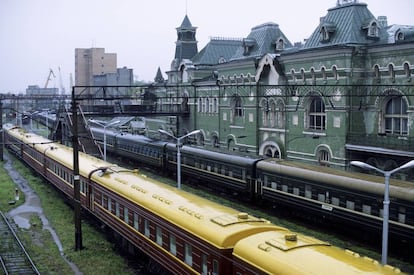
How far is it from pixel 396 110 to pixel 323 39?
860 centimetres

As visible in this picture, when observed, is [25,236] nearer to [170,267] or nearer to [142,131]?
[170,267]

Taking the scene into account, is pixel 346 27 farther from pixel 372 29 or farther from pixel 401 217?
pixel 401 217

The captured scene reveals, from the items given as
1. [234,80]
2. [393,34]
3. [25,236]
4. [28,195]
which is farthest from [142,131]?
[25,236]

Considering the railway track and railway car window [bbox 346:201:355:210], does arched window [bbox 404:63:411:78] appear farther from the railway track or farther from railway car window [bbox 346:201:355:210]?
the railway track

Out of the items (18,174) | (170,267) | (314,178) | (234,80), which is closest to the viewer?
(170,267)

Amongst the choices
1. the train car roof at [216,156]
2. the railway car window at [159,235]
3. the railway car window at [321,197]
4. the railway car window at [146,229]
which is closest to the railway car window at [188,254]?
the railway car window at [159,235]

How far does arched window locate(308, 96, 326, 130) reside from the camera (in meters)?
37.1

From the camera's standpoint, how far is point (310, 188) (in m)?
23.8

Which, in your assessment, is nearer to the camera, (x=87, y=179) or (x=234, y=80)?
(x=87, y=179)

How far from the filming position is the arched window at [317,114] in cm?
3706

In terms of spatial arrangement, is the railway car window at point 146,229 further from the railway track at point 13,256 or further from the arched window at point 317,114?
the arched window at point 317,114

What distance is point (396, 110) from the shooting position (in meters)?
32.4

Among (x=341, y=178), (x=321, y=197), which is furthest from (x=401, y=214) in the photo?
(x=321, y=197)

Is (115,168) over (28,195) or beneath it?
over
